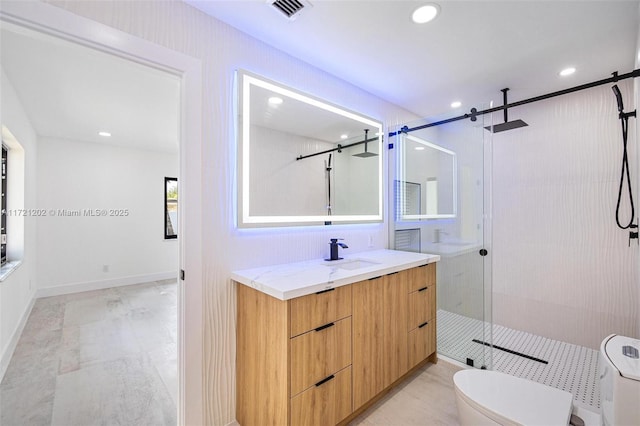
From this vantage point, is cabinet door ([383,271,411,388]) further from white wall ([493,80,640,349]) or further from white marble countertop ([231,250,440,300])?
white wall ([493,80,640,349])

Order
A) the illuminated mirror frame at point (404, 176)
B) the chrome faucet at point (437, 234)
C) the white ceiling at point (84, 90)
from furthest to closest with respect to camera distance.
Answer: the chrome faucet at point (437, 234)
the illuminated mirror frame at point (404, 176)
the white ceiling at point (84, 90)

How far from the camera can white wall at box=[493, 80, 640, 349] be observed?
2.43m

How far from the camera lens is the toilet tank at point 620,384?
40.9 inches

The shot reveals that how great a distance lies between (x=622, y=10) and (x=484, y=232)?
62.0 inches

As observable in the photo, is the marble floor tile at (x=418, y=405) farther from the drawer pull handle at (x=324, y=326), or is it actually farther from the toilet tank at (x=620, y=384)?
the toilet tank at (x=620, y=384)

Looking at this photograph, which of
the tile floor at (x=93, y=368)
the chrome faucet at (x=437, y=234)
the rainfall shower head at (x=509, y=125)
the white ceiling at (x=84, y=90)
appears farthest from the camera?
the chrome faucet at (x=437, y=234)

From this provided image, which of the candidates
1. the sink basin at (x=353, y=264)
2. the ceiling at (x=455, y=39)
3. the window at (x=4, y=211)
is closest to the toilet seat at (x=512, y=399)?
the sink basin at (x=353, y=264)

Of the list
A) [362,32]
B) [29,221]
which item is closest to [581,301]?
[362,32]

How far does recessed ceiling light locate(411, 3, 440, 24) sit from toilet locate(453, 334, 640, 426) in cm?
189

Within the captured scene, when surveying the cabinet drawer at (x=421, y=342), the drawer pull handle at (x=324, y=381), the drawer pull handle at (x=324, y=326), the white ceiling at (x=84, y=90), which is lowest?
the cabinet drawer at (x=421, y=342)

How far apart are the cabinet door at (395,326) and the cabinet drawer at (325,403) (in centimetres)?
40

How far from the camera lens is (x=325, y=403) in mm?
1518

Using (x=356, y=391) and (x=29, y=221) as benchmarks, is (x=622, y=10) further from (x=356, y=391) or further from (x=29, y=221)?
(x=29, y=221)

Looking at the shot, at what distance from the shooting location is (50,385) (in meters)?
2.09
